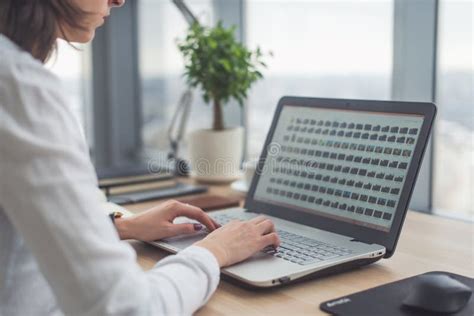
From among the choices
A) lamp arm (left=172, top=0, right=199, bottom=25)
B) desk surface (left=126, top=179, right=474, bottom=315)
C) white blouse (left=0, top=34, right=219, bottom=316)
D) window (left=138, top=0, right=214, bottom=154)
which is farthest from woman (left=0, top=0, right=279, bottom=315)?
window (left=138, top=0, right=214, bottom=154)

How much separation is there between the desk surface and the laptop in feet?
0.06

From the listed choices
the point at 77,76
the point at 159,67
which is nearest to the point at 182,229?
the point at 159,67

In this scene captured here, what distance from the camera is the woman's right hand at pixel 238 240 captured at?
32.9 inches

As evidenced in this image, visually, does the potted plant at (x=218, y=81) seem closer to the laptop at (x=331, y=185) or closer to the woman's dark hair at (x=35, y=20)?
the laptop at (x=331, y=185)

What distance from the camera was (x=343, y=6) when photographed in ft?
5.50

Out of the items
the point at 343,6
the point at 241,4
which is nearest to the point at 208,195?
the point at 343,6

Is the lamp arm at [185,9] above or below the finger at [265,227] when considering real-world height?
above

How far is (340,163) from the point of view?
1083mm

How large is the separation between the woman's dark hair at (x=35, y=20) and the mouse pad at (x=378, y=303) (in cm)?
46

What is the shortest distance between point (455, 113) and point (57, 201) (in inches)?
43.1

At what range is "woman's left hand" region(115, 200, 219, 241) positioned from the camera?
101 centimetres

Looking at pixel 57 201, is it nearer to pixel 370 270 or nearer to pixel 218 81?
pixel 370 270

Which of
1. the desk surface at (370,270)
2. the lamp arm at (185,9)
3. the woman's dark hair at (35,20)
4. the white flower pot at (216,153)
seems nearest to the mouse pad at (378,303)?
the desk surface at (370,270)

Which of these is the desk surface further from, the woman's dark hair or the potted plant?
the potted plant
